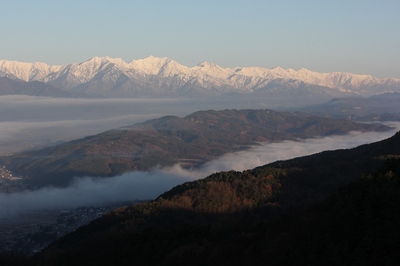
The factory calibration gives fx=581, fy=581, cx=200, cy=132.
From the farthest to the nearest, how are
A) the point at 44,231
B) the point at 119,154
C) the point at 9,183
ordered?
the point at 119,154 < the point at 9,183 < the point at 44,231

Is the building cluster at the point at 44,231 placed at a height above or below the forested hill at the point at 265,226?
below

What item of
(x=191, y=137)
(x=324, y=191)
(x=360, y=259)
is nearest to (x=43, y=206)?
(x=324, y=191)

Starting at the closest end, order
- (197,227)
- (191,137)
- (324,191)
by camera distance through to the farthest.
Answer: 1. (197,227)
2. (324,191)
3. (191,137)

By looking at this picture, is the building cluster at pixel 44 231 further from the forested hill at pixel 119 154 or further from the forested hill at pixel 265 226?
the forested hill at pixel 119 154

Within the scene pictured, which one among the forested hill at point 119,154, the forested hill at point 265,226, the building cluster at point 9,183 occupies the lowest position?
the building cluster at point 9,183

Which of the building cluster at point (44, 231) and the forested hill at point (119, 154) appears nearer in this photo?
the building cluster at point (44, 231)

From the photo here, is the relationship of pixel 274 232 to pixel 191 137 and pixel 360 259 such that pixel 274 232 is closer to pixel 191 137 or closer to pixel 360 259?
pixel 360 259

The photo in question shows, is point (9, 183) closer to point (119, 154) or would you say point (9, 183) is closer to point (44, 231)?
point (119, 154)

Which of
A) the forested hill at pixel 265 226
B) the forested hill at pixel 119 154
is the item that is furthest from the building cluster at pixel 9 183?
the forested hill at pixel 265 226

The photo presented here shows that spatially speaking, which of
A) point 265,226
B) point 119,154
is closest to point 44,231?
point 265,226
